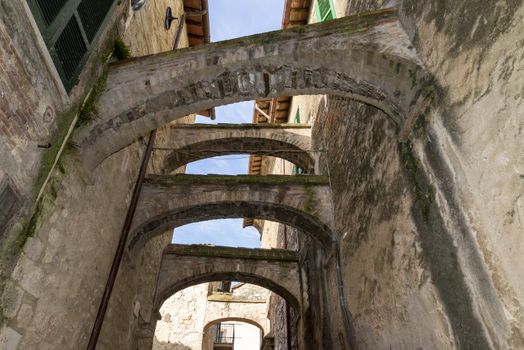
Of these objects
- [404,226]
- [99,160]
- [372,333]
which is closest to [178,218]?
[99,160]

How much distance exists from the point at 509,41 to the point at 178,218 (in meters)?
6.22

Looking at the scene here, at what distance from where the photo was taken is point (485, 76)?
9.08ft

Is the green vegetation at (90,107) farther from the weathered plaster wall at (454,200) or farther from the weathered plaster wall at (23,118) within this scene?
the weathered plaster wall at (454,200)

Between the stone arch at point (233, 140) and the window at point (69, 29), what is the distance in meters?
5.26

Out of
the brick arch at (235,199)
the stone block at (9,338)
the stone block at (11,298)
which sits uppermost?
the brick arch at (235,199)

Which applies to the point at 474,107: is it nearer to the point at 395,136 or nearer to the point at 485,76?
the point at 485,76

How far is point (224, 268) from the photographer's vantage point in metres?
9.80

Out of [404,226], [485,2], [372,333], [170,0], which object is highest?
[170,0]

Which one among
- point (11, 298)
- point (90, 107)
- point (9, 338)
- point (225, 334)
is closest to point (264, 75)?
point (90, 107)

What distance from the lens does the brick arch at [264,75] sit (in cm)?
407

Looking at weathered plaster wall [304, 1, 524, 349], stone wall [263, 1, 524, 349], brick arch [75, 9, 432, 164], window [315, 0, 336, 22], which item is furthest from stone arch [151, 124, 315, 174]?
brick arch [75, 9, 432, 164]

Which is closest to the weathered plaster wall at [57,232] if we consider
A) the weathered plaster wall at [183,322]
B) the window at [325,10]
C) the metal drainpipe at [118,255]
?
the metal drainpipe at [118,255]

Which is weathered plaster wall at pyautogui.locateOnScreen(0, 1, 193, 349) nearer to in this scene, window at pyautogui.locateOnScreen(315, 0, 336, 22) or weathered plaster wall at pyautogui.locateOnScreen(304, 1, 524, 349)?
weathered plaster wall at pyautogui.locateOnScreen(304, 1, 524, 349)

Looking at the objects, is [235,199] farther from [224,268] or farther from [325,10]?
[325,10]
